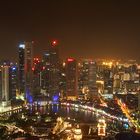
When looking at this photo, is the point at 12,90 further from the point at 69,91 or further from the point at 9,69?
the point at 69,91

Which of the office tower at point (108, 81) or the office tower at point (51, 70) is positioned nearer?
the office tower at point (51, 70)

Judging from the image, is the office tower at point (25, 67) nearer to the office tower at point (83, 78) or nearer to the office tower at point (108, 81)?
the office tower at point (83, 78)

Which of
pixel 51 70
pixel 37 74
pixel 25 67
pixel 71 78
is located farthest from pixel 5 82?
pixel 71 78

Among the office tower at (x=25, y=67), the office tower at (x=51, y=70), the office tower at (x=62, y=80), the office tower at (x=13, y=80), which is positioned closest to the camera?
the office tower at (x=13, y=80)

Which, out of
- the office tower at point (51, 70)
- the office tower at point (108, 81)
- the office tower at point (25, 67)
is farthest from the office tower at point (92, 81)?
the office tower at point (25, 67)

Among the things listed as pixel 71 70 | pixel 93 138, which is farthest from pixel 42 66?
pixel 93 138

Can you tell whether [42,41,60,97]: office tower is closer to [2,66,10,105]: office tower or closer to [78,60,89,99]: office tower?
[78,60,89,99]: office tower
